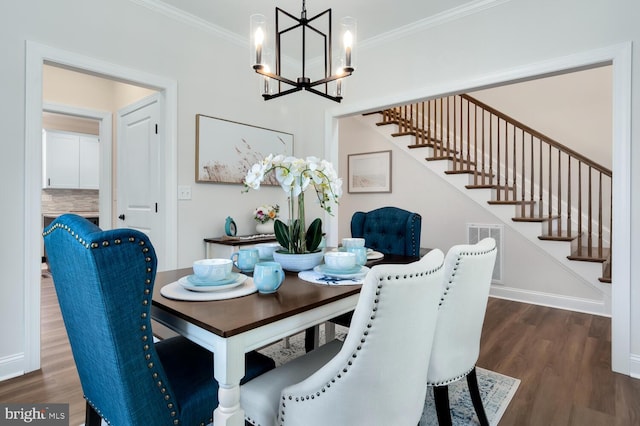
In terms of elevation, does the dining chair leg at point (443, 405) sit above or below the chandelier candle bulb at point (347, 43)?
below

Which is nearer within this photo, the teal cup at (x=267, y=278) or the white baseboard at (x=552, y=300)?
the teal cup at (x=267, y=278)

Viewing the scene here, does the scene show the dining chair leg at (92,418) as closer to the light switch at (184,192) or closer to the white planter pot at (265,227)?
the light switch at (184,192)

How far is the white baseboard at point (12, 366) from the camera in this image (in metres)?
2.07

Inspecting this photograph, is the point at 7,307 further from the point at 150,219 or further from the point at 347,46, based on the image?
the point at 347,46

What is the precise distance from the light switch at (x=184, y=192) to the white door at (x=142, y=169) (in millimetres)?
142

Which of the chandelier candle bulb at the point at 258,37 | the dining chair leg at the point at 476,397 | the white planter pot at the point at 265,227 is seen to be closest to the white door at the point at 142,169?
the white planter pot at the point at 265,227

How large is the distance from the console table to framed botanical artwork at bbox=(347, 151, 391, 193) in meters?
2.35

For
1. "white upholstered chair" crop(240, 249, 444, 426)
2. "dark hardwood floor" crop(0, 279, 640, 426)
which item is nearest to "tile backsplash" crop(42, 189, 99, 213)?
"dark hardwood floor" crop(0, 279, 640, 426)

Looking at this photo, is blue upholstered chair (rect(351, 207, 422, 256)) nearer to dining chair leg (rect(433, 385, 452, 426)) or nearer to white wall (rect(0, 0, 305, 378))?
dining chair leg (rect(433, 385, 452, 426))

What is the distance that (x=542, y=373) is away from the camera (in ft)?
7.25

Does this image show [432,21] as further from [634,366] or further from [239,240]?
[634,366]

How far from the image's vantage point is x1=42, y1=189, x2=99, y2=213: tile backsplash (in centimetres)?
578

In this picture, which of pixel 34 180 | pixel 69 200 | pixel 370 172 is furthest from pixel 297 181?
pixel 69 200

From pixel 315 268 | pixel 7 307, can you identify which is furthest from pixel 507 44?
pixel 7 307
